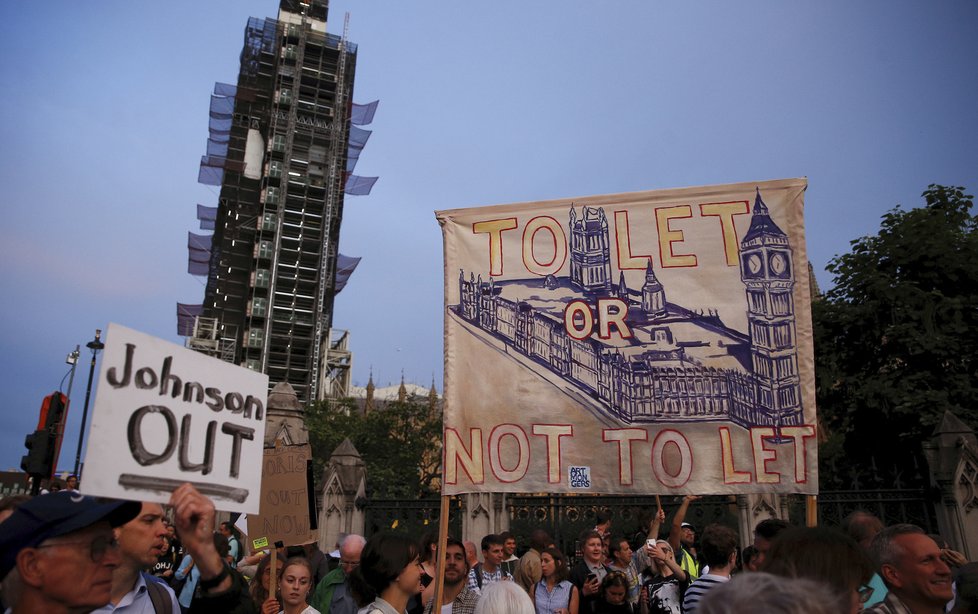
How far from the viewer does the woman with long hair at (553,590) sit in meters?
6.90

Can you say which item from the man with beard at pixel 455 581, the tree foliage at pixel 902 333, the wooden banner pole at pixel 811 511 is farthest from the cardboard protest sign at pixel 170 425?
the tree foliage at pixel 902 333

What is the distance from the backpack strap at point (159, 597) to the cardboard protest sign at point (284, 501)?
2048 mm

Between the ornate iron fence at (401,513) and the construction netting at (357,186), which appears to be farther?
the construction netting at (357,186)

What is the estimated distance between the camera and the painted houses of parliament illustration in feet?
18.7

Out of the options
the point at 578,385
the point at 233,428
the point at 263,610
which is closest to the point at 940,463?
the point at 578,385

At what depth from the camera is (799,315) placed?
575 centimetres

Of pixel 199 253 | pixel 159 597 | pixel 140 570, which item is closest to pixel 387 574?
pixel 159 597

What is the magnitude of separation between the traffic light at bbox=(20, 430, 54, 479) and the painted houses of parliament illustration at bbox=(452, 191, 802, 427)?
8.03m

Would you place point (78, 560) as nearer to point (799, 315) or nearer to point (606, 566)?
point (799, 315)

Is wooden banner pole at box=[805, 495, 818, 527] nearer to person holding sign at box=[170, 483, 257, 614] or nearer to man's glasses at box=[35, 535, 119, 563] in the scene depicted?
person holding sign at box=[170, 483, 257, 614]

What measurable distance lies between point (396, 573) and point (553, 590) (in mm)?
3509

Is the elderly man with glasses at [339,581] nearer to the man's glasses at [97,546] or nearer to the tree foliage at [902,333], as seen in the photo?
the man's glasses at [97,546]

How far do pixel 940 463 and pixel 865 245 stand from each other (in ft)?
49.4

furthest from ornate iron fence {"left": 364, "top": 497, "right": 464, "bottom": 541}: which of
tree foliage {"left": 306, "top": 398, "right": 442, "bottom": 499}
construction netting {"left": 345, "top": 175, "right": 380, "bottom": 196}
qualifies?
construction netting {"left": 345, "top": 175, "right": 380, "bottom": 196}
